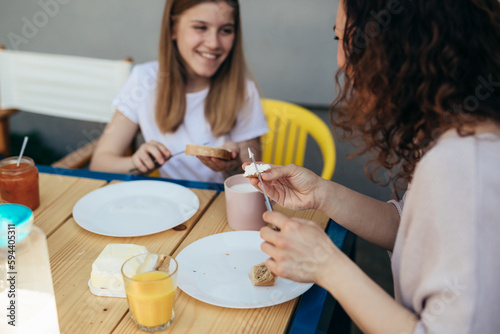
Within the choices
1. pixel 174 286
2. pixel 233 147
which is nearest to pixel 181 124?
pixel 233 147

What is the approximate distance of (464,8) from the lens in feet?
2.43

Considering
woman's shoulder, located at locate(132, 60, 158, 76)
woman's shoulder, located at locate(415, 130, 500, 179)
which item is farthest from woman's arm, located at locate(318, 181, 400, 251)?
woman's shoulder, located at locate(132, 60, 158, 76)

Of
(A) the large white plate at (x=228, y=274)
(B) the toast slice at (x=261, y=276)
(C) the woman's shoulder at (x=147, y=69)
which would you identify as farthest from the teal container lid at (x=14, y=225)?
(C) the woman's shoulder at (x=147, y=69)

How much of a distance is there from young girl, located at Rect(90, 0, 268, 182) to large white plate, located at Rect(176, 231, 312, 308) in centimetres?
68

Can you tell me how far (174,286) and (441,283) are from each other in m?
0.42

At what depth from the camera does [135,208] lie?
1.18 m

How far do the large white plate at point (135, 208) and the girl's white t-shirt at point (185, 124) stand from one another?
1.77ft

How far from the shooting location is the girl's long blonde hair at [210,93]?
179cm

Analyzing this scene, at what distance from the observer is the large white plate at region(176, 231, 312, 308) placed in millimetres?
826

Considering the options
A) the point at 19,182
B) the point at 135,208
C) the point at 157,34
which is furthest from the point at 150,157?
the point at 157,34

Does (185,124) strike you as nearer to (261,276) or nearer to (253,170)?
(253,170)

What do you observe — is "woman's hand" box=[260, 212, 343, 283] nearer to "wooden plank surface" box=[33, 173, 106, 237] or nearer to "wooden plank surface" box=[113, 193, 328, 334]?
"wooden plank surface" box=[113, 193, 328, 334]

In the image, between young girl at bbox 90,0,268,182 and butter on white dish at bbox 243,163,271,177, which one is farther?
young girl at bbox 90,0,268,182

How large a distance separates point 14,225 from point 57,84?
1924 mm
